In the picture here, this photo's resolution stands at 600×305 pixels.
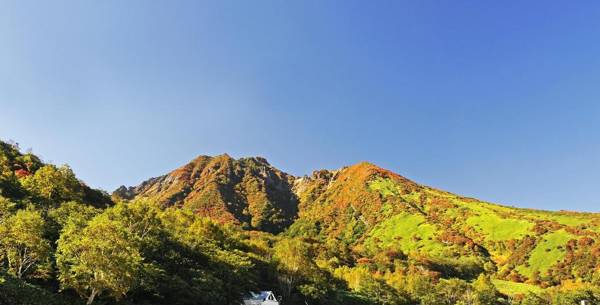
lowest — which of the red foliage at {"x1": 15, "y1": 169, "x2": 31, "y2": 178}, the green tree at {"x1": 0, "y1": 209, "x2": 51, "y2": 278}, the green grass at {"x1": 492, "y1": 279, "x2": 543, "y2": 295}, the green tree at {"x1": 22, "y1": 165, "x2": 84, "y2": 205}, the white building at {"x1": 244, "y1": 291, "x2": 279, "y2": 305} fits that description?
the white building at {"x1": 244, "y1": 291, "x2": 279, "y2": 305}

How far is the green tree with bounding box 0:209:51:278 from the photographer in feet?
161

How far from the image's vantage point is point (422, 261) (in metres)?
152

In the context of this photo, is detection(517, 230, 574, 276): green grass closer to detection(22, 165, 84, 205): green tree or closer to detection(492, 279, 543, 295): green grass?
detection(492, 279, 543, 295): green grass

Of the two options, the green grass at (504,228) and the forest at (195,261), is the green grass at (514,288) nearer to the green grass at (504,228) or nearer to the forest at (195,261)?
the forest at (195,261)

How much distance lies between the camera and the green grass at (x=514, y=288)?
13635cm

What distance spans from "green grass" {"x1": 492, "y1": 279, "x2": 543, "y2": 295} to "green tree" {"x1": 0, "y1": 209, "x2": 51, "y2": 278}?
4965 inches

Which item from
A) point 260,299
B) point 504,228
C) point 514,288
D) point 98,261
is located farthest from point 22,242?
point 504,228

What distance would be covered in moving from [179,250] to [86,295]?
24.4m

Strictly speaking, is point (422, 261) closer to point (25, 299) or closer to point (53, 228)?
point (53, 228)

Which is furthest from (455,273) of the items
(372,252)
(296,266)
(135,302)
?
(135,302)

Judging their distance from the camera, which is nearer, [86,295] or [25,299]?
[25,299]

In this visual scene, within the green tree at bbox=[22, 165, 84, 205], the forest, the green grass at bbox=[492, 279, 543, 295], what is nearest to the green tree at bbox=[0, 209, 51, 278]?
the forest

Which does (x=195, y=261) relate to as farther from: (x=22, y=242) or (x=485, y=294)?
(x=485, y=294)

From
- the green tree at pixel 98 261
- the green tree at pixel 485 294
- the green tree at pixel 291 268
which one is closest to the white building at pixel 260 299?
the green tree at pixel 291 268
